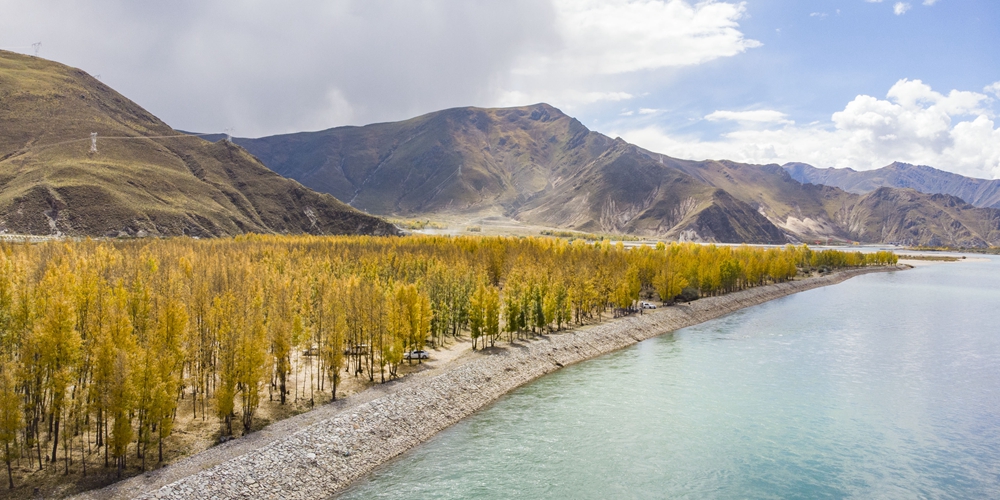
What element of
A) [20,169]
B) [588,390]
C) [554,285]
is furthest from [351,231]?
[588,390]

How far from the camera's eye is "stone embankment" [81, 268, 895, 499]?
86.3 ft

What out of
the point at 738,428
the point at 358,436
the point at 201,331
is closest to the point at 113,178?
the point at 201,331

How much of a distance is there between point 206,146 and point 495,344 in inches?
7204

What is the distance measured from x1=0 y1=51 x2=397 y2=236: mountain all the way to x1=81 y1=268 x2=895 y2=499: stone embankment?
113 metres

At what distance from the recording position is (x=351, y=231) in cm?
19600

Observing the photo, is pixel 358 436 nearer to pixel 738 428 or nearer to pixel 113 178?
pixel 738 428

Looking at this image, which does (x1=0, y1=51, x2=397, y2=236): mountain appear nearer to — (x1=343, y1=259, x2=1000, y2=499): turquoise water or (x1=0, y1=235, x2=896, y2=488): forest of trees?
(x1=0, y1=235, x2=896, y2=488): forest of trees

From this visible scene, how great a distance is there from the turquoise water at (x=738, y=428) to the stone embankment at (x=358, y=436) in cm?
149

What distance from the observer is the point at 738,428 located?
39.0 metres

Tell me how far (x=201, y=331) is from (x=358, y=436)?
636 inches

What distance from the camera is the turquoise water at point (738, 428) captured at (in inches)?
1199

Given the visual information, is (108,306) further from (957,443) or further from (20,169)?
(20,169)

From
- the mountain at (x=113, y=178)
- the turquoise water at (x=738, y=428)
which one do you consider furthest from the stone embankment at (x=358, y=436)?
the mountain at (x=113, y=178)

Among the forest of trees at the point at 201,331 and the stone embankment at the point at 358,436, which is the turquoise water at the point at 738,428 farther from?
the forest of trees at the point at 201,331
